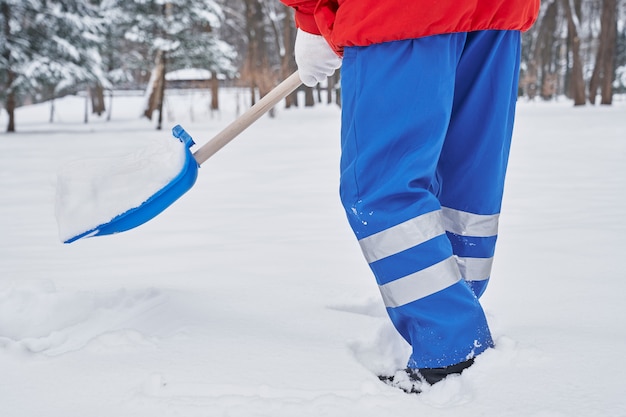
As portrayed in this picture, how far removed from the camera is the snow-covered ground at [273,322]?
1000mm

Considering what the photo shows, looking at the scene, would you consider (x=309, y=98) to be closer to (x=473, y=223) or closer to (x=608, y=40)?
(x=608, y=40)

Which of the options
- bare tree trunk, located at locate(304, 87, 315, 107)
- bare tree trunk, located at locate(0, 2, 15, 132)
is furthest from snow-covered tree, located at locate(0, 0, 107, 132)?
bare tree trunk, located at locate(304, 87, 315, 107)

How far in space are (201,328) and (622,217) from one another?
6.44 feet

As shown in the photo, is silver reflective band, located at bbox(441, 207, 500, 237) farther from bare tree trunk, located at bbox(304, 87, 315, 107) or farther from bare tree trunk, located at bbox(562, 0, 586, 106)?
bare tree trunk, located at bbox(304, 87, 315, 107)

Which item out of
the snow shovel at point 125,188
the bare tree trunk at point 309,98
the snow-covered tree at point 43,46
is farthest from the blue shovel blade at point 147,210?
the bare tree trunk at point 309,98

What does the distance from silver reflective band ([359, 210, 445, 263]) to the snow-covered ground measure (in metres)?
0.25

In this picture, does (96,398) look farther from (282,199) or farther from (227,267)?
(282,199)

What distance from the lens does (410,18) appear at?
1.02 m

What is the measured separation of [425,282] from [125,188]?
0.76 meters

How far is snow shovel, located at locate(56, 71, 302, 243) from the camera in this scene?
4.54 ft

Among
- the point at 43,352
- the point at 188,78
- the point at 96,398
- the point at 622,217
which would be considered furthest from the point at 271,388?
the point at 188,78

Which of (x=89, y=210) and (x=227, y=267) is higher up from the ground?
(x=89, y=210)

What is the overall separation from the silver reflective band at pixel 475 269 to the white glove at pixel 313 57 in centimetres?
55

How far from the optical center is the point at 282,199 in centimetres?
332
